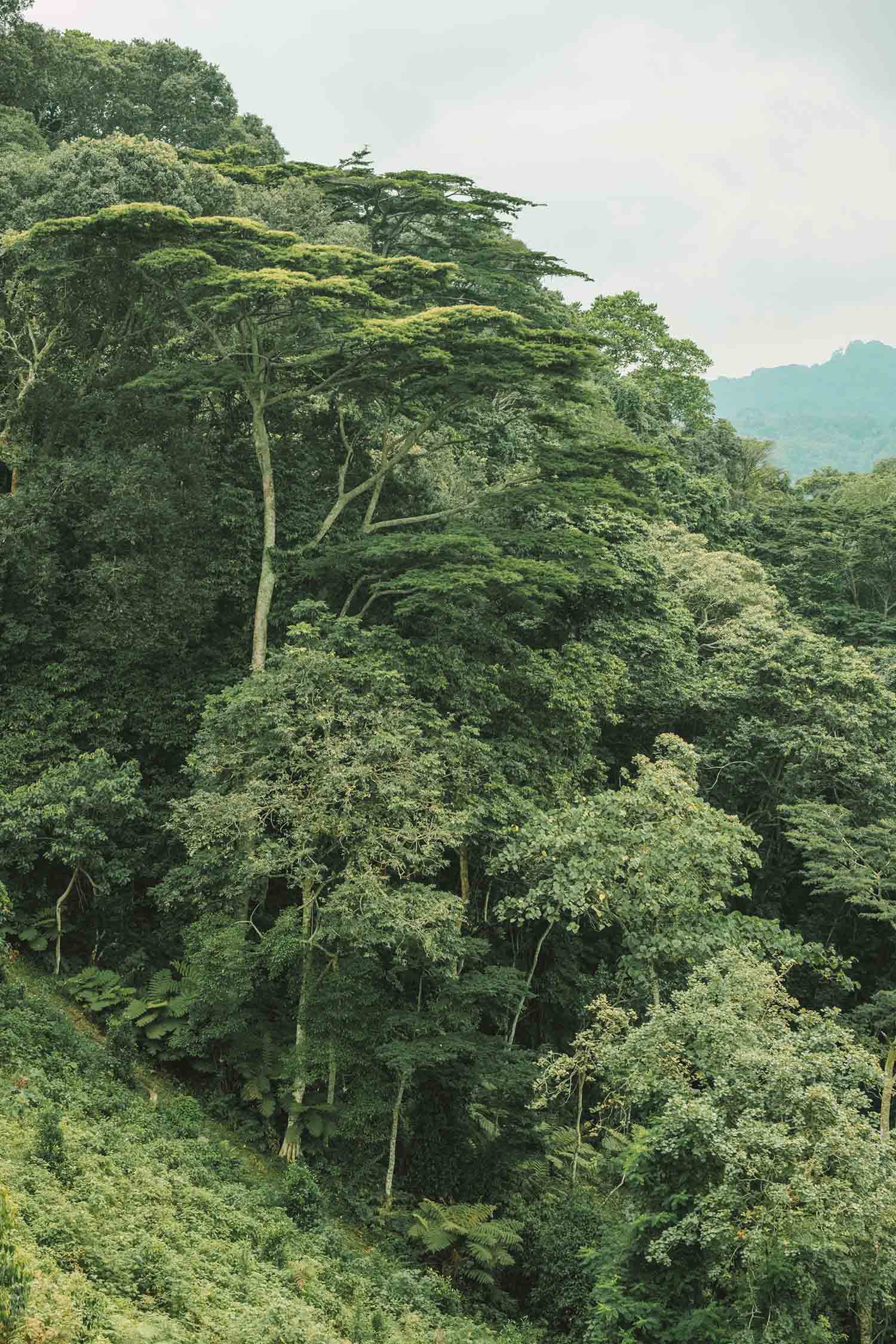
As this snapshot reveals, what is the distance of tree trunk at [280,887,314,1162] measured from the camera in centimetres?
1409

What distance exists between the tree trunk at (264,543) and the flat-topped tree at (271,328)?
0.03 metres

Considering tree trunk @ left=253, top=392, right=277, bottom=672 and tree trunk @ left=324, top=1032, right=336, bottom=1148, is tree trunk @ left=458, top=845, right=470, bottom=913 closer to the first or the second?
tree trunk @ left=324, top=1032, right=336, bottom=1148

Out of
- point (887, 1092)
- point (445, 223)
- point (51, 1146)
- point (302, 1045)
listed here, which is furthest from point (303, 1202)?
point (445, 223)

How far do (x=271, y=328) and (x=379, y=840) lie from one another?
9.29 metres

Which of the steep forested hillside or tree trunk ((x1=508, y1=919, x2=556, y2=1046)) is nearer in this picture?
the steep forested hillside

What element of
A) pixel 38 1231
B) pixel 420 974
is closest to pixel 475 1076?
pixel 420 974

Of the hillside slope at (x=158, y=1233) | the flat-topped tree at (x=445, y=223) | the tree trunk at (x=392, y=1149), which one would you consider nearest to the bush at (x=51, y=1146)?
the hillside slope at (x=158, y=1233)

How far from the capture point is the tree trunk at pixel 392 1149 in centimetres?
1407

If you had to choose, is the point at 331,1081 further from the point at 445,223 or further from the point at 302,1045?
the point at 445,223

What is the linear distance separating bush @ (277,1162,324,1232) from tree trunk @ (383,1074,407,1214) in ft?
6.17

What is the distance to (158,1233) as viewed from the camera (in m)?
8.95

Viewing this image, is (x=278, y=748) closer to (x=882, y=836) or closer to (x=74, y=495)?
(x=74, y=495)

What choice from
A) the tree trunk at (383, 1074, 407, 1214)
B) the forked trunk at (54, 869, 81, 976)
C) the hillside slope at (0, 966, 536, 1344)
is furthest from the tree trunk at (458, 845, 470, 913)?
the forked trunk at (54, 869, 81, 976)

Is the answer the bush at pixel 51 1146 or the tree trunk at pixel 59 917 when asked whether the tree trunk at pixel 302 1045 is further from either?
the bush at pixel 51 1146
